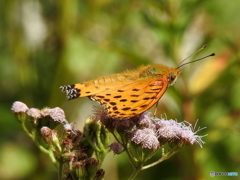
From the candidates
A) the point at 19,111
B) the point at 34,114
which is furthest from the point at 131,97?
the point at 19,111

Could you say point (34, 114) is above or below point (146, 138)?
above

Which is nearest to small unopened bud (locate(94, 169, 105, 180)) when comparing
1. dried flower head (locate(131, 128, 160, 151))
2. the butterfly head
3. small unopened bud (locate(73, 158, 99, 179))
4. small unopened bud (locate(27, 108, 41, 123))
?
small unopened bud (locate(73, 158, 99, 179))

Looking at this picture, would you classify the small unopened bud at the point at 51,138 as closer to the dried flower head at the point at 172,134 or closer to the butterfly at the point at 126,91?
the butterfly at the point at 126,91

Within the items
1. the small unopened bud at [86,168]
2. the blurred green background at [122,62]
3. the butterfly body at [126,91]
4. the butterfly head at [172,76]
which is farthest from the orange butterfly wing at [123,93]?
the blurred green background at [122,62]

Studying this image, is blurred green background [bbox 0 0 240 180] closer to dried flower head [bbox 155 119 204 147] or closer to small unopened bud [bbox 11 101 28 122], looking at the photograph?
dried flower head [bbox 155 119 204 147]

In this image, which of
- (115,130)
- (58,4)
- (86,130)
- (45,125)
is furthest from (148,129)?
(58,4)

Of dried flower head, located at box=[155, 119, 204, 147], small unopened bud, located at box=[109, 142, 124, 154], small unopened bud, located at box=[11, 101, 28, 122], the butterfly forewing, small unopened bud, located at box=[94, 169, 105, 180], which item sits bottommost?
small unopened bud, located at box=[94, 169, 105, 180]

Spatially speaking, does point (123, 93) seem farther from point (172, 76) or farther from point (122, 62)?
point (122, 62)

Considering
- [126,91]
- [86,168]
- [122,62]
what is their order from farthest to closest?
[122,62] < [126,91] < [86,168]
